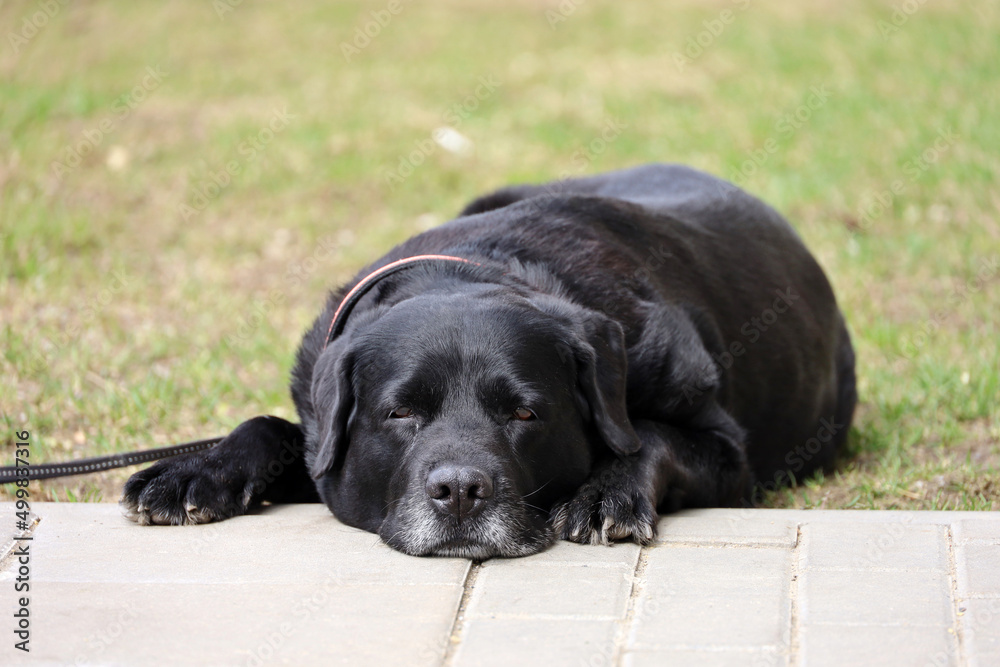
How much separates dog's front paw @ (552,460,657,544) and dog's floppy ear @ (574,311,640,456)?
0.12 metres

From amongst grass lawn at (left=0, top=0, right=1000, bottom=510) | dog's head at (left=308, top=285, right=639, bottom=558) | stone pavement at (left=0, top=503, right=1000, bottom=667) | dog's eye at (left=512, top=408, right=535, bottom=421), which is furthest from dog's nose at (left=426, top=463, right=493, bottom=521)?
grass lawn at (left=0, top=0, right=1000, bottom=510)

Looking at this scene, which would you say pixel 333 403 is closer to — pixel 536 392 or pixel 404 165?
pixel 536 392

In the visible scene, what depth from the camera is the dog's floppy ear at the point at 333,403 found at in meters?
3.49

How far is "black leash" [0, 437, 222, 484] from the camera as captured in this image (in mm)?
3641

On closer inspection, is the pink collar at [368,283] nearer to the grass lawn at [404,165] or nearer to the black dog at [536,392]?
the black dog at [536,392]

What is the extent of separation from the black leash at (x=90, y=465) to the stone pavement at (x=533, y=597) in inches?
6.5

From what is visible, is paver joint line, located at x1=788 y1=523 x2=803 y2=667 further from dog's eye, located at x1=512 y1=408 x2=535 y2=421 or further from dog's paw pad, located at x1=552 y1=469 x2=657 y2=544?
dog's eye, located at x1=512 y1=408 x2=535 y2=421

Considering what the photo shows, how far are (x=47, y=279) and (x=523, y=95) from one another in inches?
208

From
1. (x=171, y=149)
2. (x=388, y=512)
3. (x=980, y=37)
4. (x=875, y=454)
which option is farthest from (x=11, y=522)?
(x=980, y=37)

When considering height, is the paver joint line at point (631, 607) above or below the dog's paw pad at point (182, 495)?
above

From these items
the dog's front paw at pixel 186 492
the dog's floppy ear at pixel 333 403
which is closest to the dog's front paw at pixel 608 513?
the dog's floppy ear at pixel 333 403

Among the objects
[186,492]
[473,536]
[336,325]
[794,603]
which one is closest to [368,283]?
[336,325]

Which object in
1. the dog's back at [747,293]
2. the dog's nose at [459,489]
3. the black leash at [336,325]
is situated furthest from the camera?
the dog's back at [747,293]

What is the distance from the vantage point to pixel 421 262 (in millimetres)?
3879
